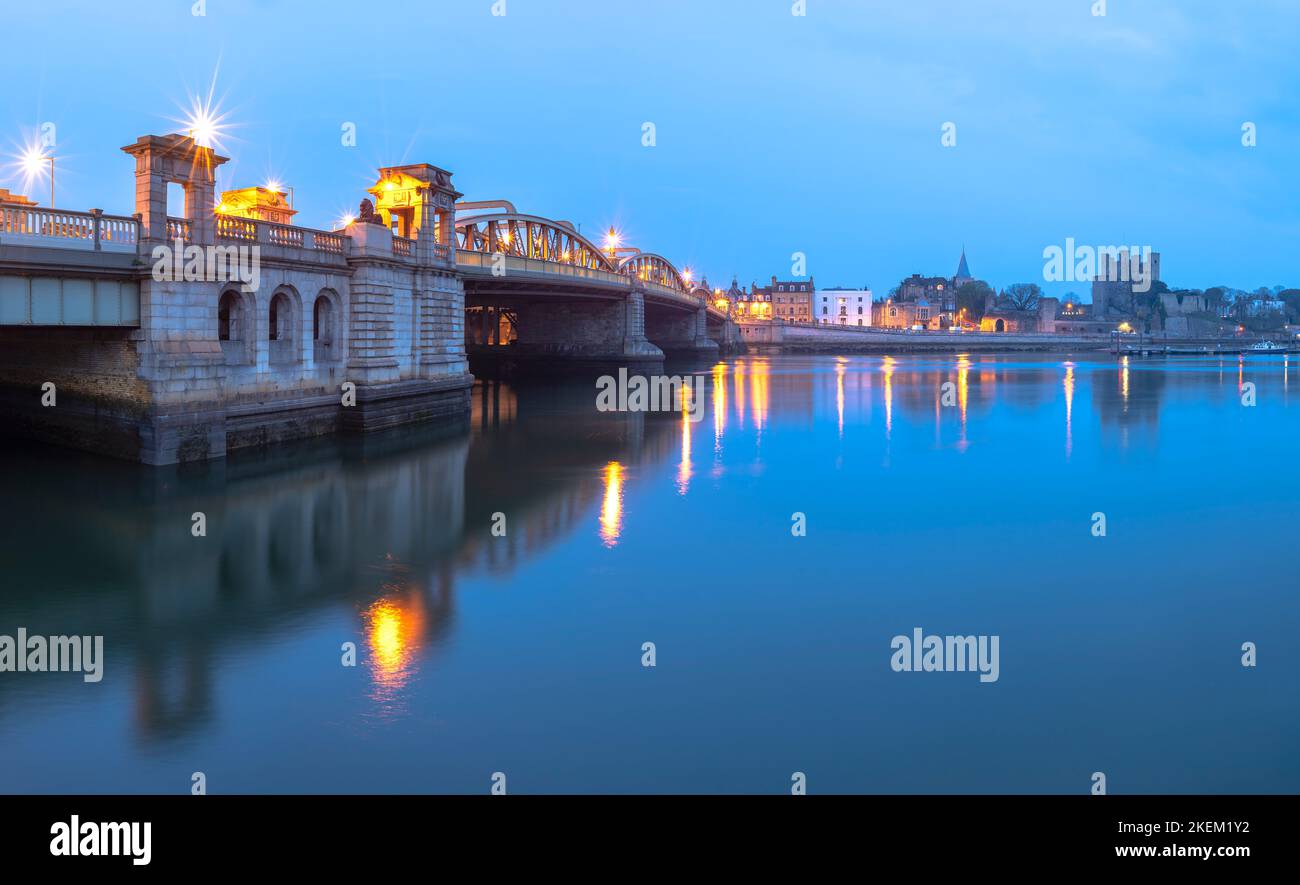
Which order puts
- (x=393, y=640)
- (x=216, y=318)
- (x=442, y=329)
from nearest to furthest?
1. (x=393, y=640)
2. (x=216, y=318)
3. (x=442, y=329)

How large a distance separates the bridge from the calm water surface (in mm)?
1308

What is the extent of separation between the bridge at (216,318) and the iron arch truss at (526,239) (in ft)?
40.0

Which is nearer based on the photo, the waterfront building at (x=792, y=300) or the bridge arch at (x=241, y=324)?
the bridge arch at (x=241, y=324)

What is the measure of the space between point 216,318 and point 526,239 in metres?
35.1

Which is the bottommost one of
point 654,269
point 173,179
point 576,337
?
point 576,337

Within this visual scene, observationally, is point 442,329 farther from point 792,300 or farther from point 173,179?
point 792,300

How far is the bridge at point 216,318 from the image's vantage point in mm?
21000

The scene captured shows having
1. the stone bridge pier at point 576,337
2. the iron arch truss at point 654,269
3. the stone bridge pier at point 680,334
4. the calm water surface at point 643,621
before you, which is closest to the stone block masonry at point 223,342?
the calm water surface at point 643,621

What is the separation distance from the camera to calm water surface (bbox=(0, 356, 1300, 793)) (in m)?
8.55

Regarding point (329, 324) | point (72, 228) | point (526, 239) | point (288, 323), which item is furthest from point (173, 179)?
point (526, 239)

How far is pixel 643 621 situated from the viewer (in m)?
12.7

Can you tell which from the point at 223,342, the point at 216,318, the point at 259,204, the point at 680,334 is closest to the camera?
the point at 216,318

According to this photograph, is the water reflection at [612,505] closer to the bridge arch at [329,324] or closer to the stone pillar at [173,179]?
the bridge arch at [329,324]
